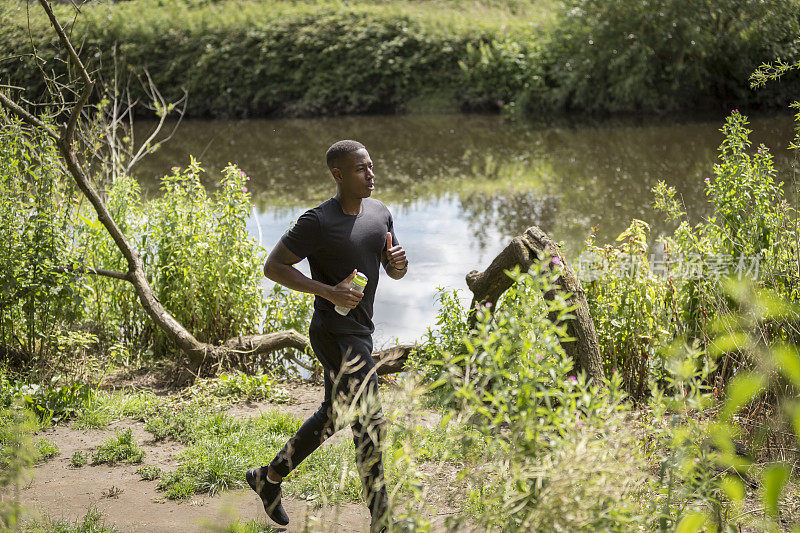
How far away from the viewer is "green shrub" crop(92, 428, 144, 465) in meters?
5.08

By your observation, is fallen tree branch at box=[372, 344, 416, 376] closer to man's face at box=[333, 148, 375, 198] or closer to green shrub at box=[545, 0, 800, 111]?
man's face at box=[333, 148, 375, 198]

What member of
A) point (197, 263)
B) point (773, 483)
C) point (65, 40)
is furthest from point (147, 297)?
point (773, 483)

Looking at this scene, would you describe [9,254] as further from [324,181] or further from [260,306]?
[324,181]

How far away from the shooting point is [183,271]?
22.1ft

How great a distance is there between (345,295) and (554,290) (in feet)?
5.65

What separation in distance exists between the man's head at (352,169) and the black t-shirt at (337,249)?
0.39 ft

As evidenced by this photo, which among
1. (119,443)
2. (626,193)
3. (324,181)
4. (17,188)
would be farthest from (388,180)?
(119,443)

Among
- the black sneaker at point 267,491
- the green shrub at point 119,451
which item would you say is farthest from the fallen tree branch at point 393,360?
the black sneaker at point 267,491

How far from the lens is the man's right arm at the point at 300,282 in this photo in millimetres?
3812

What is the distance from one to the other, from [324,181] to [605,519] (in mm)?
12884

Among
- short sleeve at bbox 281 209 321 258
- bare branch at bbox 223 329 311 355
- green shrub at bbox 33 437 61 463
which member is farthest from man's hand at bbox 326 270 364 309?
bare branch at bbox 223 329 311 355

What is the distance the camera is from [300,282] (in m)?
3.96

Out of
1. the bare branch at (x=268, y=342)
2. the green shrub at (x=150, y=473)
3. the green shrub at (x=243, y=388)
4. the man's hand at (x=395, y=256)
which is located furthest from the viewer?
the bare branch at (x=268, y=342)

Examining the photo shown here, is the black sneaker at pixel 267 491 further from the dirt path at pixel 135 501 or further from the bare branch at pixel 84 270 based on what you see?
the bare branch at pixel 84 270
